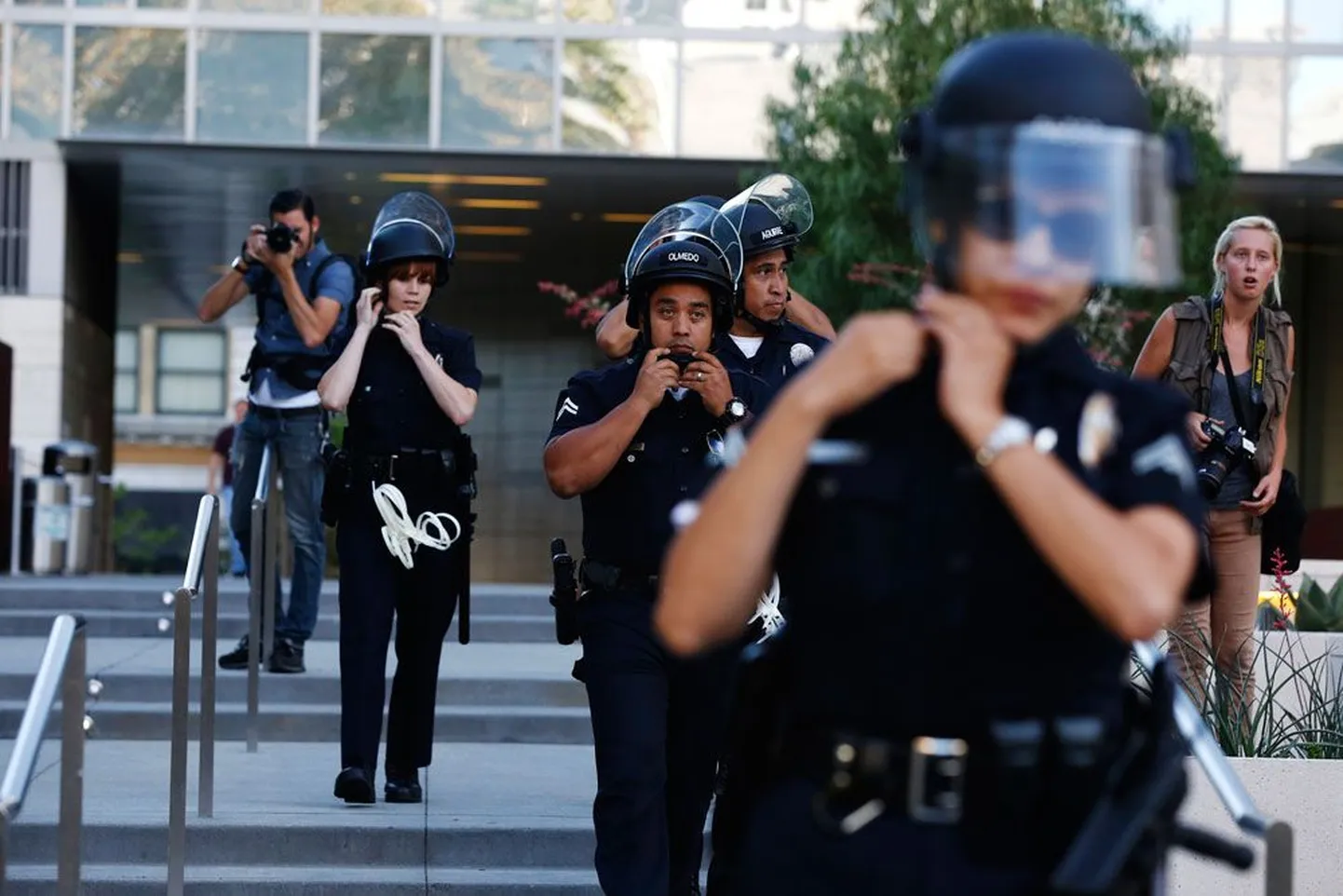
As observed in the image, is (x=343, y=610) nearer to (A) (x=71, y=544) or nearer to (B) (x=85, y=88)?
(A) (x=71, y=544)

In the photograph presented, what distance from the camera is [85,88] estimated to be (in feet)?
71.9

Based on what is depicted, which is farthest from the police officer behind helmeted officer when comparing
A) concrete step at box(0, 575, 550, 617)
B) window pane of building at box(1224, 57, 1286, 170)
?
window pane of building at box(1224, 57, 1286, 170)

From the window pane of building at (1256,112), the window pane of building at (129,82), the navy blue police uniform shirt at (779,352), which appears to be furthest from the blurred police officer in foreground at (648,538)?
the window pane of building at (1256,112)

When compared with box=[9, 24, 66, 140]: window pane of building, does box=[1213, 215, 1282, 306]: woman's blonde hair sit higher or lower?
lower

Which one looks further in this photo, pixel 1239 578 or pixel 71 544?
pixel 71 544

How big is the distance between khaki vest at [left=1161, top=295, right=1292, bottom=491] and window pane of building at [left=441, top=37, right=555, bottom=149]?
14741mm

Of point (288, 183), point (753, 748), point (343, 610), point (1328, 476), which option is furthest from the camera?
point (1328, 476)

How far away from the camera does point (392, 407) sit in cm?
742

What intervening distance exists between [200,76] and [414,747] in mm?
15465

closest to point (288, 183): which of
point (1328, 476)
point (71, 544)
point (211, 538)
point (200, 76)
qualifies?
point (200, 76)

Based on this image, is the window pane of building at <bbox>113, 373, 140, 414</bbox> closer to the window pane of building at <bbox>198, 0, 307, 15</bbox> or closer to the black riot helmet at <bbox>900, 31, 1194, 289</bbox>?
the window pane of building at <bbox>198, 0, 307, 15</bbox>

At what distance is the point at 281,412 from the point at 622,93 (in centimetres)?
1280

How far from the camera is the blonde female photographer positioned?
7.48 metres

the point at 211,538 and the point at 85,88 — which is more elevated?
the point at 85,88
